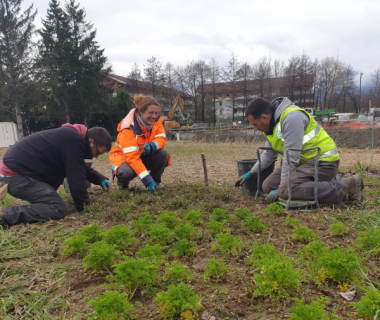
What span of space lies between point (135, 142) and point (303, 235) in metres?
2.76

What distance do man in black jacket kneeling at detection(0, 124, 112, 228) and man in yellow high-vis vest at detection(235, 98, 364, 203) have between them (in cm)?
204

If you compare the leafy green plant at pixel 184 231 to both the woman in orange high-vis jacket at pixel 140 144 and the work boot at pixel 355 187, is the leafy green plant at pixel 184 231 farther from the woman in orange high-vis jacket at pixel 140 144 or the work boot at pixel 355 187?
the work boot at pixel 355 187

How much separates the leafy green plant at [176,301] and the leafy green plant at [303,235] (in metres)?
1.26

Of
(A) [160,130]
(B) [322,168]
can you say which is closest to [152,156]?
(A) [160,130]

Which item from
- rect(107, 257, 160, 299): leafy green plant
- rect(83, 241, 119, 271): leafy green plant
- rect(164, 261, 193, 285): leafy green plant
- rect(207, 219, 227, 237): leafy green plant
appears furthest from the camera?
rect(207, 219, 227, 237): leafy green plant

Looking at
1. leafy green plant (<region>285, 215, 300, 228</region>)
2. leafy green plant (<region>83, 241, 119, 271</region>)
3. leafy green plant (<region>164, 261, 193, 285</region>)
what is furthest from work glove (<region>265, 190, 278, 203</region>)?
leafy green plant (<region>83, 241, 119, 271</region>)

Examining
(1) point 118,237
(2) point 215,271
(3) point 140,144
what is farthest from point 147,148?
(2) point 215,271

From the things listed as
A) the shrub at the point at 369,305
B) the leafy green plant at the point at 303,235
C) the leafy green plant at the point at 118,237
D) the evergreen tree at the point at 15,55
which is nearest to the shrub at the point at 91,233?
Answer: the leafy green plant at the point at 118,237

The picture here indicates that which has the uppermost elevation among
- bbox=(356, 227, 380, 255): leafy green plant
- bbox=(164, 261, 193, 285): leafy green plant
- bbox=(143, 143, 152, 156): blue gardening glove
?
bbox=(143, 143, 152, 156): blue gardening glove

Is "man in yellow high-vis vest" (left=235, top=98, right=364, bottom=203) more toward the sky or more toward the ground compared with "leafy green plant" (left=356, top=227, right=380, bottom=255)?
more toward the sky

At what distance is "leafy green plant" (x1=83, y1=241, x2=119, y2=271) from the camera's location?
6.92 feet

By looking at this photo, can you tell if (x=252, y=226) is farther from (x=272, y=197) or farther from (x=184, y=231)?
(x=272, y=197)

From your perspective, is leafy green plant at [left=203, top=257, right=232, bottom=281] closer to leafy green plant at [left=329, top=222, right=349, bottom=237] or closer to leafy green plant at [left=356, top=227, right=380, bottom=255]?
leafy green plant at [left=356, top=227, right=380, bottom=255]

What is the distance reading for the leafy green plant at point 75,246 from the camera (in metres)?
2.42
